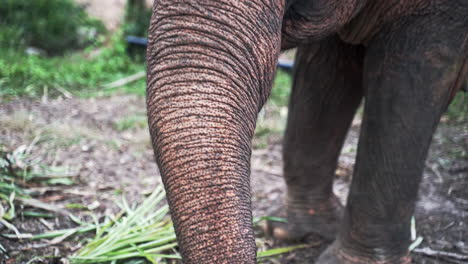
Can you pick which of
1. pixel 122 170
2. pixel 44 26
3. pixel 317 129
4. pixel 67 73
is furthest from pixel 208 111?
pixel 44 26

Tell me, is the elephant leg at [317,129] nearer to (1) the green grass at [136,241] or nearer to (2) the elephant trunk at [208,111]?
(1) the green grass at [136,241]

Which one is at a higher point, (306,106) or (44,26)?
(44,26)

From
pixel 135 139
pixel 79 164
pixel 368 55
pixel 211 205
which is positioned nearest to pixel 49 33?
pixel 135 139

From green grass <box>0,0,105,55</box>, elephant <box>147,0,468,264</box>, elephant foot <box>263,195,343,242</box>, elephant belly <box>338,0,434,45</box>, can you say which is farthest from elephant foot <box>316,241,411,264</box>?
green grass <box>0,0,105,55</box>

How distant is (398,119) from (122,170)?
2.28 meters

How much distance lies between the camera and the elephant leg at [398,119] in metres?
1.90

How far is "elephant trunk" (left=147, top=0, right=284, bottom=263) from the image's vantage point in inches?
48.7

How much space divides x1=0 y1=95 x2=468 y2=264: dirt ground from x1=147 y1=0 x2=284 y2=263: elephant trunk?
1.32 m

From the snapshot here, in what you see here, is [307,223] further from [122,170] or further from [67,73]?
[67,73]

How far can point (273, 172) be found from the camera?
159 inches

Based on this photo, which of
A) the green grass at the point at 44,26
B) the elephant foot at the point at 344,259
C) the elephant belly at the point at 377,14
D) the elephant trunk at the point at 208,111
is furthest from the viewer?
the green grass at the point at 44,26

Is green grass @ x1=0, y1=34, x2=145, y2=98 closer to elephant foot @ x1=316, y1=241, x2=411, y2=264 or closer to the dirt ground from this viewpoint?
the dirt ground

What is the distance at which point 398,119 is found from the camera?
2018 mm

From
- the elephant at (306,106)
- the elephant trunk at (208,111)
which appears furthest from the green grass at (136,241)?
the elephant trunk at (208,111)
